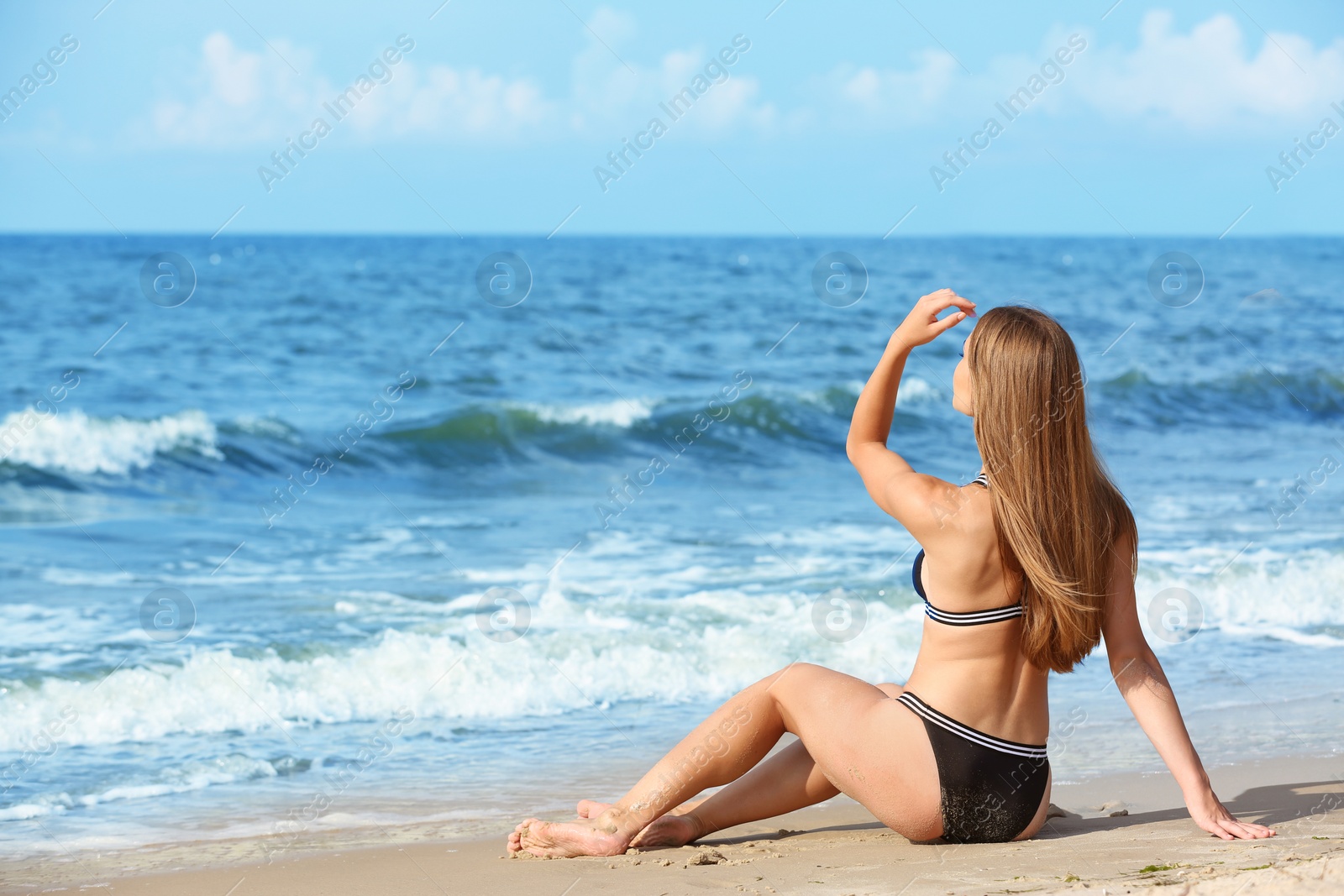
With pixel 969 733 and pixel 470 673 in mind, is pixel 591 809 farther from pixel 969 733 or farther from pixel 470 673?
pixel 470 673

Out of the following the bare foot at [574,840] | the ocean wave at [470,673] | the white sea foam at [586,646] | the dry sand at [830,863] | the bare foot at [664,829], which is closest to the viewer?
the dry sand at [830,863]

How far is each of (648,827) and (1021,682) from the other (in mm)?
1150

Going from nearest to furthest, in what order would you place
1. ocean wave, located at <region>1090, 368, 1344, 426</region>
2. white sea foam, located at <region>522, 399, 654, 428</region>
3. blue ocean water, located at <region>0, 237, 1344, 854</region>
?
1. blue ocean water, located at <region>0, 237, 1344, 854</region>
2. white sea foam, located at <region>522, 399, 654, 428</region>
3. ocean wave, located at <region>1090, 368, 1344, 426</region>

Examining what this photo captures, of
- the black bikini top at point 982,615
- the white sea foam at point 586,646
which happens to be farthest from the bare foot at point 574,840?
the white sea foam at point 586,646

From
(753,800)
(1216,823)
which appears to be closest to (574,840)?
(753,800)

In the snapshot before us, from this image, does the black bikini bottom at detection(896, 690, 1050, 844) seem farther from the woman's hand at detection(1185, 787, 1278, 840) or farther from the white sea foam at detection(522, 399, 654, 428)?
the white sea foam at detection(522, 399, 654, 428)

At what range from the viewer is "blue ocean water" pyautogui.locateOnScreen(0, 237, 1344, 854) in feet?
15.1

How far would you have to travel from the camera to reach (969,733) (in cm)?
A: 298

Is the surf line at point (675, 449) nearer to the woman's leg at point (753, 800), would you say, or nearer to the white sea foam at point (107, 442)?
the white sea foam at point (107, 442)

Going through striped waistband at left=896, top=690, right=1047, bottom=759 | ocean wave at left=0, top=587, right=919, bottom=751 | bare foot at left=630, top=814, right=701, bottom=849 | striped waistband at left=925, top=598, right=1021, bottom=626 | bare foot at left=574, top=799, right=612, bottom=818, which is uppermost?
Result: ocean wave at left=0, top=587, right=919, bottom=751

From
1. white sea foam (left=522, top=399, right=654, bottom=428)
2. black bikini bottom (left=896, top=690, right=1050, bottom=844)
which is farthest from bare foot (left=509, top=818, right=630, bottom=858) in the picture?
white sea foam (left=522, top=399, right=654, bottom=428)

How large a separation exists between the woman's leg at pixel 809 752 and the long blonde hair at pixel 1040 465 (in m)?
0.46

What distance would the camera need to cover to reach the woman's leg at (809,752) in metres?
3.03

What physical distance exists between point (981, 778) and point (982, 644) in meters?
0.37
